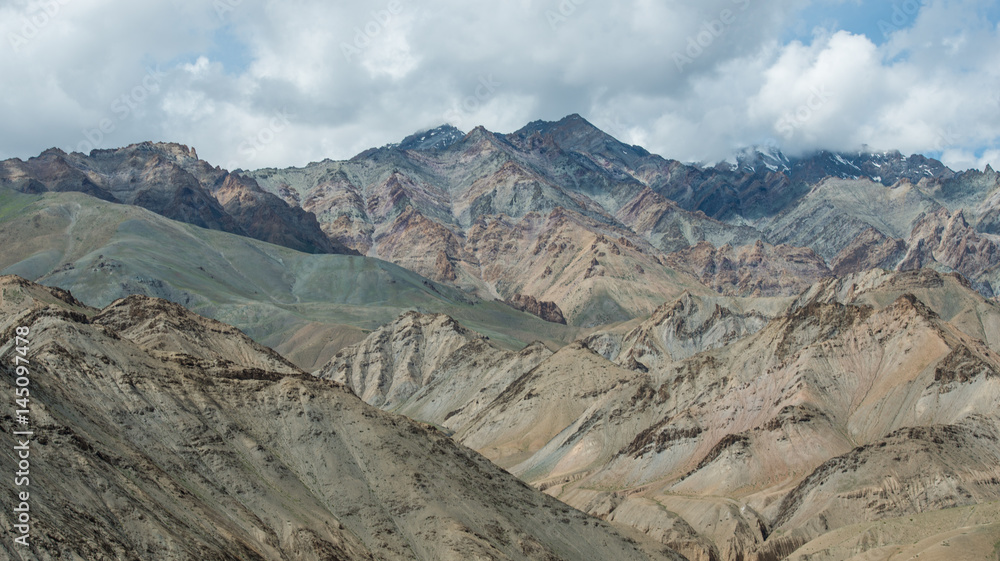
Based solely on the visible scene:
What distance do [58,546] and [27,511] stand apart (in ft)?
11.0

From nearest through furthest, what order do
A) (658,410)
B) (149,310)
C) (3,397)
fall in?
(3,397)
(149,310)
(658,410)

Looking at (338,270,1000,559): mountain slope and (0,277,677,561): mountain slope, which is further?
(338,270,1000,559): mountain slope

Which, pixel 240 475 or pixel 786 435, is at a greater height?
pixel 786 435

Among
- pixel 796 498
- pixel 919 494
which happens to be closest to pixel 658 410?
pixel 796 498

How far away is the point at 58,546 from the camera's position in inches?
2584

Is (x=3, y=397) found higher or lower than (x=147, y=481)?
higher

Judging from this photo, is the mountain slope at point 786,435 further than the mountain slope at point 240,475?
Yes

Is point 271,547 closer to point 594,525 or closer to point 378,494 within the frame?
point 378,494

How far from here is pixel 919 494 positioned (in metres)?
126

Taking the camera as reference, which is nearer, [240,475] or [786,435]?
[240,475]

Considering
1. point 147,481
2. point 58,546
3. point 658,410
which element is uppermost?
point 658,410

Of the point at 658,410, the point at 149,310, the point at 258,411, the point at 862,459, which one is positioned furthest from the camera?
the point at 658,410

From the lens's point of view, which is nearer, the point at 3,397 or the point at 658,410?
the point at 3,397

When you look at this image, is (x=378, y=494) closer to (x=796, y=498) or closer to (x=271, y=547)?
(x=271, y=547)
